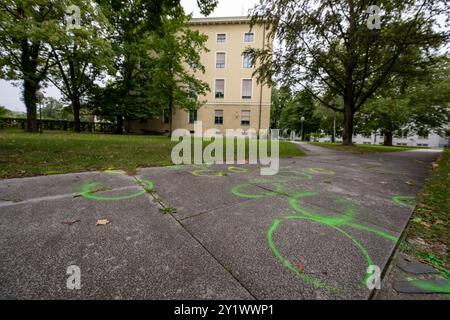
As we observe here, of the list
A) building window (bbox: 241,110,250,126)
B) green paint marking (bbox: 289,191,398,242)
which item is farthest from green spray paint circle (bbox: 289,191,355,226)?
building window (bbox: 241,110,250,126)

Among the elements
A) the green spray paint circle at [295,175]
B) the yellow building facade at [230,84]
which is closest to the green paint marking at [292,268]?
the green spray paint circle at [295,175]

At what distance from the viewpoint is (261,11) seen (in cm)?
1035

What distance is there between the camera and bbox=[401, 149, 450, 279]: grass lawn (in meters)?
1.48

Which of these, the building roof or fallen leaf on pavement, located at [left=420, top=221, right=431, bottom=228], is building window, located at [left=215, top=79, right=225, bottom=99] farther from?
fallen leaf on pavement, located at [left=420, top=221, right=431, bottom=228]

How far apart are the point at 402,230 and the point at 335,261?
3.52ft

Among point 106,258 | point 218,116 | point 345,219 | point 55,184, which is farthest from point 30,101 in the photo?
point 345,219

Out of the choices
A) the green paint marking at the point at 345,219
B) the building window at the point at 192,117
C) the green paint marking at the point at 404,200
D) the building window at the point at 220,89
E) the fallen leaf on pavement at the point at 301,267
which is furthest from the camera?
the building window at the point at 192,117

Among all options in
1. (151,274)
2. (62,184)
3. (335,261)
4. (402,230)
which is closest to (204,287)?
(151,274)

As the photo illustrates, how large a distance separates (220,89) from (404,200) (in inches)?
877

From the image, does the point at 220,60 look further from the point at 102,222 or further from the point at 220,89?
the point at 102,222

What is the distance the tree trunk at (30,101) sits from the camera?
14.2 meters

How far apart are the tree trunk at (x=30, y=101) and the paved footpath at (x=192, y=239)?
16.8 metres

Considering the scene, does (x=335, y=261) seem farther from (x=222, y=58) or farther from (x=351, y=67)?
(x=222, y=58)

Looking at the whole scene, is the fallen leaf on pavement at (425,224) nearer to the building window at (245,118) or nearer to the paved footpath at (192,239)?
the paved footpath at (192,239)
